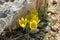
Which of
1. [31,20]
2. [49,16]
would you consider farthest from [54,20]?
[31,20]

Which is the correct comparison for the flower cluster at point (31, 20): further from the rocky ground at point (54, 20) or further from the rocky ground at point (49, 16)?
the rocky ground at point (54, 20)

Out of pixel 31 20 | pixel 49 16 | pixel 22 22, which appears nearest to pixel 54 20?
pixel 49 16

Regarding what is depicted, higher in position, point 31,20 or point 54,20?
point 31,20

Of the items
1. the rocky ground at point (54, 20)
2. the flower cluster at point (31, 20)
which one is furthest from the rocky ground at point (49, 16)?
the flower cluster at point (31, 20)

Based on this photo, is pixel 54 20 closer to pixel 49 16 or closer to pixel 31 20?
pixel 49 16

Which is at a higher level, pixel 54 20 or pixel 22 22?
pixel 22 22

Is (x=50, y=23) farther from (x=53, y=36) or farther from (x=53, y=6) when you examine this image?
(x=53, y=6)

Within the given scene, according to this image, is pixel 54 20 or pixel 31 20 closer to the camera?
pixel 31 20

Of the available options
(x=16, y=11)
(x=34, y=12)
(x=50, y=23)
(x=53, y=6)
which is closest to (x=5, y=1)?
(x=16, y=11)
